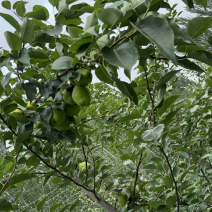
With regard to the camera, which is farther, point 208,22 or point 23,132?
point 23,132

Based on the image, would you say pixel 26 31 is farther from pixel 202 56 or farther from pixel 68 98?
pixel 202 56

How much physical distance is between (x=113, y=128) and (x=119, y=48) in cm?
102

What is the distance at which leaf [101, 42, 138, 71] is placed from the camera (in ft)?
0.93

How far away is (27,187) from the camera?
2127 mm

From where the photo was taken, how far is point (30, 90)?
50 centimetres

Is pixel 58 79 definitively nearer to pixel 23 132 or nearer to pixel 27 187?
pixel 23 132

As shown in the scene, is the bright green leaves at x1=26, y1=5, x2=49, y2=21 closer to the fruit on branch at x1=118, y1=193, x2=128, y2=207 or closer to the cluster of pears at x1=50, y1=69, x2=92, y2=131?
the cluster of pears at x1=50, y1=69, x2=92, y2=131

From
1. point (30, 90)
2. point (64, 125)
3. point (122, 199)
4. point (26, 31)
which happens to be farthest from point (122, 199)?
point (26, 31)

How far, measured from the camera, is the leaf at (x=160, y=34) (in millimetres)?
244

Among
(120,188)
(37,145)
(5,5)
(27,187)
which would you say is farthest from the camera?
(27,187)

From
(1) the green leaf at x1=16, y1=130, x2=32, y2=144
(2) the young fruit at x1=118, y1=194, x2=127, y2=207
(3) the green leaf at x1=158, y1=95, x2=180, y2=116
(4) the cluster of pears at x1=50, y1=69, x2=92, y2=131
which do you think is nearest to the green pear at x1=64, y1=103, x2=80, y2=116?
(4) the cluster of pears at x1=50, y1=69, x2=92, y2=131

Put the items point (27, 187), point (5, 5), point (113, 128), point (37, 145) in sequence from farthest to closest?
point (27, 187)
point (113, 128)
point (37, 145)
point (5, 5)

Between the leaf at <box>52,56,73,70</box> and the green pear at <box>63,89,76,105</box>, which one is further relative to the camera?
the green pear at <box>63,89,76,105</box>

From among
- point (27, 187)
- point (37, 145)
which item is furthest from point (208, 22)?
point (27, 187)
